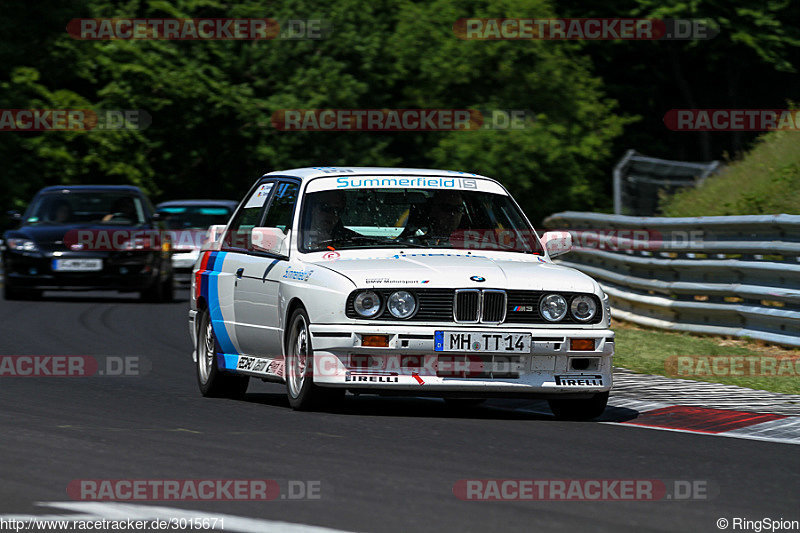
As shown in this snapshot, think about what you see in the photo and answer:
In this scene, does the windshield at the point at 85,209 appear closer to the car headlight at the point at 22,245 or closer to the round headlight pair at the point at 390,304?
the car headlight at the point at 22,245

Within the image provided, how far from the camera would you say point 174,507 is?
6.76 meters

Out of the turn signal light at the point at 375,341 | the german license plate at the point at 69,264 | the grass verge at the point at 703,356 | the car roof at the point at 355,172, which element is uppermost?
the car roof at the point at 355,172

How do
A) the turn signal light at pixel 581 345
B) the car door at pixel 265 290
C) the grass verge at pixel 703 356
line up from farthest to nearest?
the grass verge at pixel 703 356, the car door at pixel 265 290, the turn signal light at pixel 581 345

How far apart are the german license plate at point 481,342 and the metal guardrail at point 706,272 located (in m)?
4.92

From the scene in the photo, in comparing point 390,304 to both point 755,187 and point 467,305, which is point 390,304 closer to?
point 467,305

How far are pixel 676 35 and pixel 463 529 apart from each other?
40.1 m

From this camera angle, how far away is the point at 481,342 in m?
9.80

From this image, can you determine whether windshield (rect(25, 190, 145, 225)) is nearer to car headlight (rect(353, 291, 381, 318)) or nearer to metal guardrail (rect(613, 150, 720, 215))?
metal guardrail (rect(613, 150, 720, 215))

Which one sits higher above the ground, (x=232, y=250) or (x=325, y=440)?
(x=232, y=250)

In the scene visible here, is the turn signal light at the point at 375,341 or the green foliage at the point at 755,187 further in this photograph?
the green foliage at the point at 755,187

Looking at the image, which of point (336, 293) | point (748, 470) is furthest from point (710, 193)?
point (748, 470)

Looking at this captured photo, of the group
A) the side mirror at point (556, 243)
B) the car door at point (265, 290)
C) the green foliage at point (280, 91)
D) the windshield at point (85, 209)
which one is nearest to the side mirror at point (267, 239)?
the car door at point (265, 290)

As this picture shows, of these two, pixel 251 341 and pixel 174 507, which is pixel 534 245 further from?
pixel 174 507

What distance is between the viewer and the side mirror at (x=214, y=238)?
40.4ft
